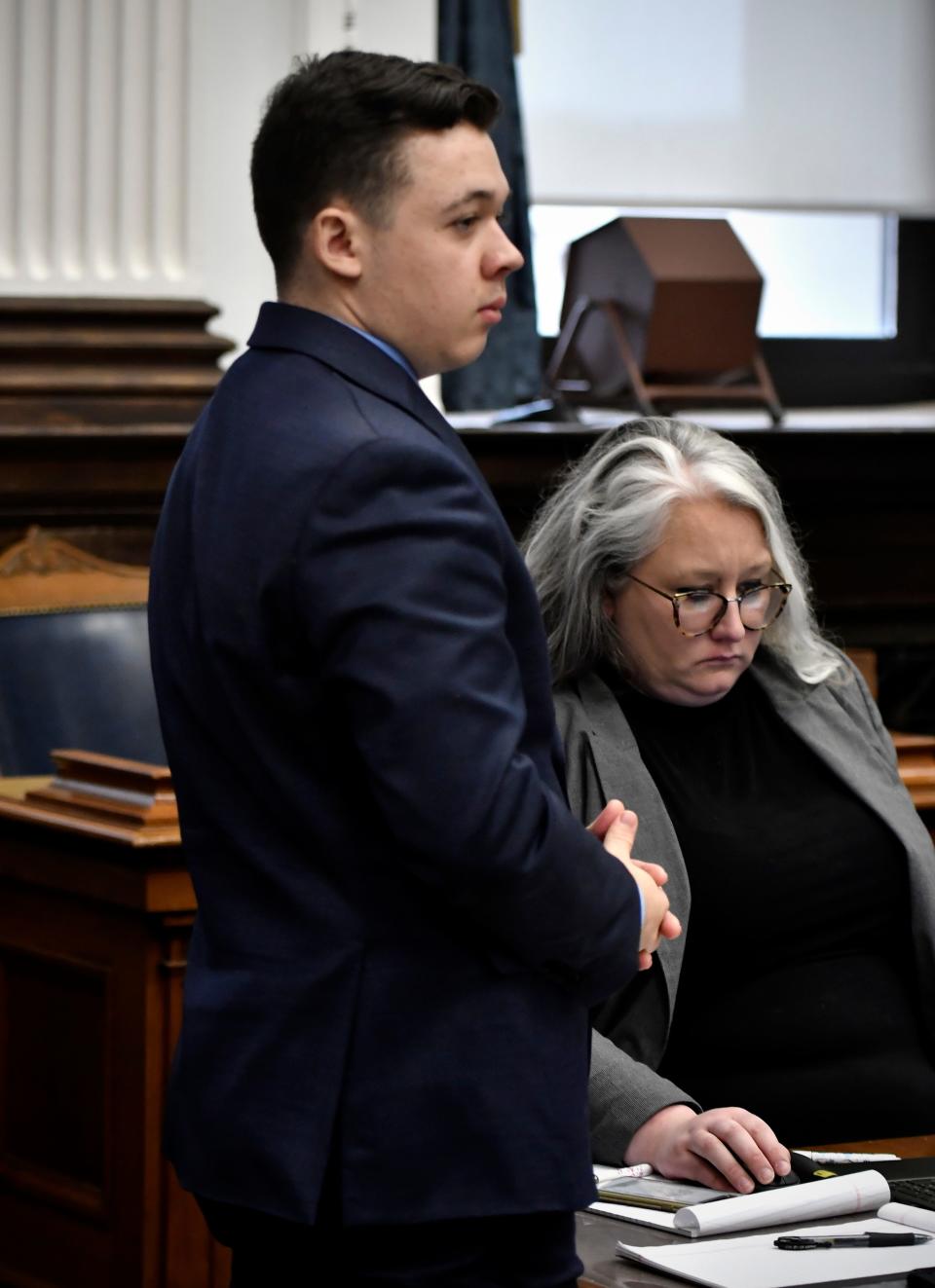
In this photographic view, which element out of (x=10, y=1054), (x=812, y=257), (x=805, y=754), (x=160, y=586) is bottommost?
(x=10, y=1054)

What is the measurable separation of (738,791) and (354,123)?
1.24 meters

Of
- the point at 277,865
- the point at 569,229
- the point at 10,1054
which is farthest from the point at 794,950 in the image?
the point at 569,229

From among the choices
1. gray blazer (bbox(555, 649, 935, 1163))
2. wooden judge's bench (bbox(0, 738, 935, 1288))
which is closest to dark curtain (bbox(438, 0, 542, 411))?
wooden judge's bench (bbox(0, 738, 935, 1288))

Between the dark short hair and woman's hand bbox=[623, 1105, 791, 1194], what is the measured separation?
2.92 feet

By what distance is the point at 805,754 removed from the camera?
7.86 ft

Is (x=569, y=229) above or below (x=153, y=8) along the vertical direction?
below

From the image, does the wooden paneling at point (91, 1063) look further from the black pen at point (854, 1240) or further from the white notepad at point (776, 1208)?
the black pen at point (854, 1240)

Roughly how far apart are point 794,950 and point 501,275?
45.9 inches

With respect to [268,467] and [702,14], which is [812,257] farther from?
[268,467]

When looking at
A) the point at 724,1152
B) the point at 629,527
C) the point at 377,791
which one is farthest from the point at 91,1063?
the point at 377,791

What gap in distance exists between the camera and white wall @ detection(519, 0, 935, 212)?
200 inches

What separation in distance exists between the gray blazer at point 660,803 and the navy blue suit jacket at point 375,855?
61cm

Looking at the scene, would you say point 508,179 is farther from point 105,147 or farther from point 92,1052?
point 92,1052

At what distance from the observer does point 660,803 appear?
2.24 metres
